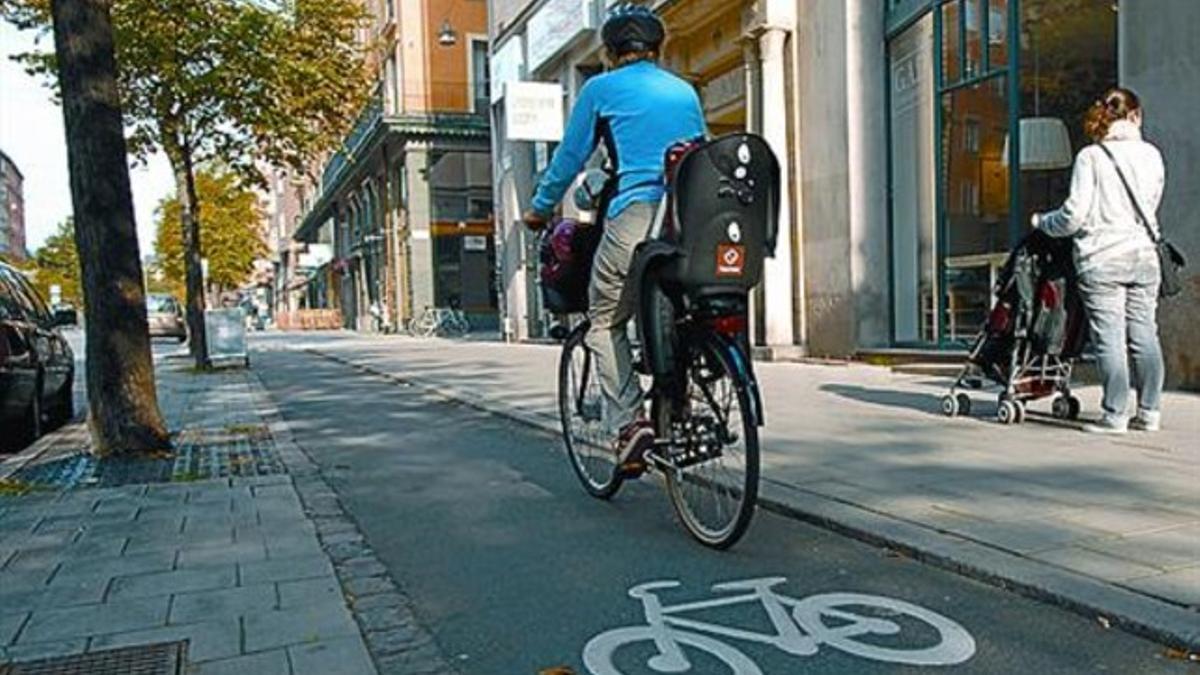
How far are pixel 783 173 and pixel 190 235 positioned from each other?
10.9 meters

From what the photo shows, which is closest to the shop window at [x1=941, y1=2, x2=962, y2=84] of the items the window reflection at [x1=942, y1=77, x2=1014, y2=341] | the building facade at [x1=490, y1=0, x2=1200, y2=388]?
the building facade at [x1=490, y1=0, x2=1200, y2=388]

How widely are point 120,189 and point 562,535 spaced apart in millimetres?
4541

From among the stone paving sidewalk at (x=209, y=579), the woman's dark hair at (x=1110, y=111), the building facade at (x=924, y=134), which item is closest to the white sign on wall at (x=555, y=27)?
the building facade at (x=924, y=134)

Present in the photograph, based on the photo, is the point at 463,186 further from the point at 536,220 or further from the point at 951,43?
the point at 536,220

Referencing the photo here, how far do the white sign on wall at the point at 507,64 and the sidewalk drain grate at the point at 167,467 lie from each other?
18.9 meters

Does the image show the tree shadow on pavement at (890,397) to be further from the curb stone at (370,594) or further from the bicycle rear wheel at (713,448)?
the curb stone at (370,594)

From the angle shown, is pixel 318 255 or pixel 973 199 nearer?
pixel 973 199

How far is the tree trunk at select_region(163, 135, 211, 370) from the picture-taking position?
18766mm

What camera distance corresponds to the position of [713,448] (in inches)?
176

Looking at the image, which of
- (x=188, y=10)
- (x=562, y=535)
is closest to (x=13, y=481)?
(x=562, y=535)

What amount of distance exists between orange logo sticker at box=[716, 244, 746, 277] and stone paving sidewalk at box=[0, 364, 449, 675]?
6.05ft

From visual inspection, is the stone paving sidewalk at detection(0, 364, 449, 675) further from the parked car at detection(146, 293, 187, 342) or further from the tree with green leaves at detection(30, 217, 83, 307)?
the tree with green leaves at detection(30, 217, 83, 307)

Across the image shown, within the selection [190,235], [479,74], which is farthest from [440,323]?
[190,235]

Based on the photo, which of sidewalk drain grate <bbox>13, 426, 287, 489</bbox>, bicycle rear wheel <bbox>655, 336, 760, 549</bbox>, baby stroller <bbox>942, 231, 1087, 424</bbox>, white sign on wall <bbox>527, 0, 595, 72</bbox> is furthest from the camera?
white sign on wall <bbox>527, 0, 595, 72</bbox>
